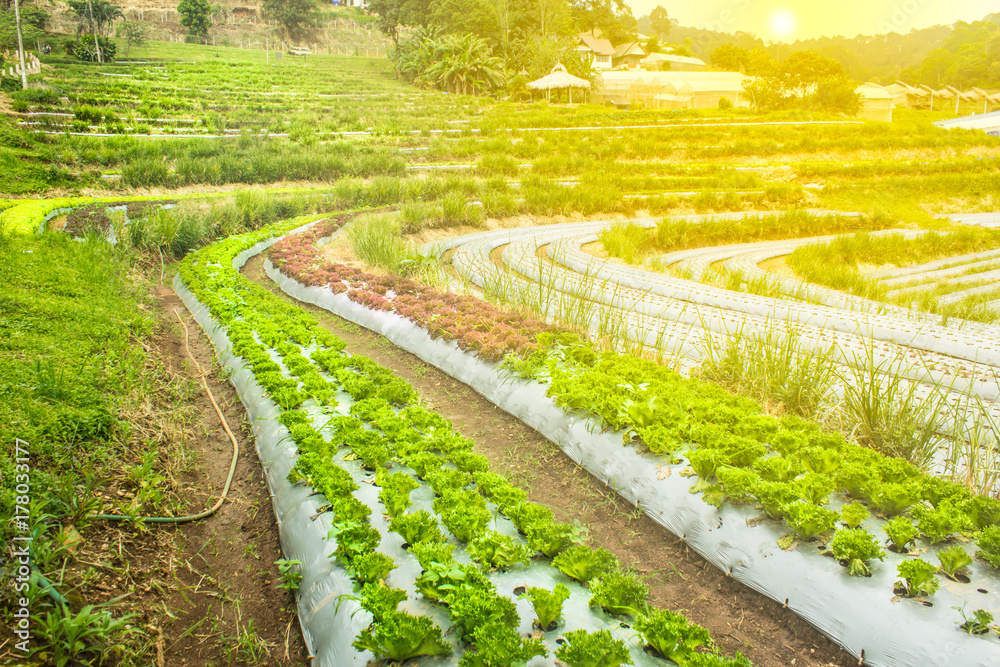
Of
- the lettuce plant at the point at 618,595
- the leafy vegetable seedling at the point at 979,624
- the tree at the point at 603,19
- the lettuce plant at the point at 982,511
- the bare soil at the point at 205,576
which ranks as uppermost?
the tree at the point at 603,19

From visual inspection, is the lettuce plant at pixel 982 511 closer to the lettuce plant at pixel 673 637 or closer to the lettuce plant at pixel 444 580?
the lettuce plant at pixel 673 637

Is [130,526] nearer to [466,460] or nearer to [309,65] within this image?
[466,460]

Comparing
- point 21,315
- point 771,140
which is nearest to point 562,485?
point 21,315

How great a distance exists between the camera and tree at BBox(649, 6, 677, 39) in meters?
87.0

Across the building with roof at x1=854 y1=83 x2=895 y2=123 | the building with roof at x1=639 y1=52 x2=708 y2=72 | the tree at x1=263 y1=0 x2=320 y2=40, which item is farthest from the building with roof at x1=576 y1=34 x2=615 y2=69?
the tree at x1=263 y1=0 x2=320 y2=40

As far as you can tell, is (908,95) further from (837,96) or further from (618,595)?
(618,595)

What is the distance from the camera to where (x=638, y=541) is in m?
3.90

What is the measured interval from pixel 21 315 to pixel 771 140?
34110 mm

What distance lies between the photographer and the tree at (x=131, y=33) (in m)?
20.4

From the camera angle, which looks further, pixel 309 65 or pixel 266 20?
pixel 309 65

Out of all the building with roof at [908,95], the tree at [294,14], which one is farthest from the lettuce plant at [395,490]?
the building with roof at [908,95]

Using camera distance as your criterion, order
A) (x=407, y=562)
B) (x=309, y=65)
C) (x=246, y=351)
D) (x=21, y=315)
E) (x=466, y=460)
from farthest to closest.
Answer: 1. (x=309, y=65)
2. (x=246, y=351)
3. (x=21, y=315)
4. (x=466, y=460)
5. (x=407, y=562)

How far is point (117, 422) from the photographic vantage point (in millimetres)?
4414

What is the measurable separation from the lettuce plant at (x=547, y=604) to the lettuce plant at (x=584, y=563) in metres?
0.27
